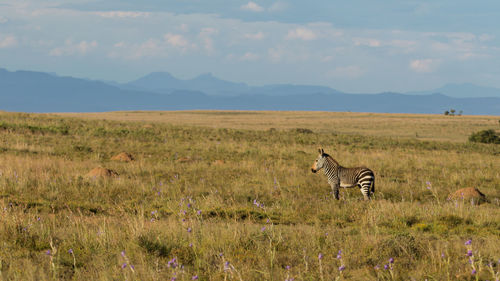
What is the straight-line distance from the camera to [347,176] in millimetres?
12391

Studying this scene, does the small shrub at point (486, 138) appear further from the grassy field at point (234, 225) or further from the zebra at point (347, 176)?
the zebra at point (347, 176)

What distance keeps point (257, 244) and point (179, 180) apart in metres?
8.35

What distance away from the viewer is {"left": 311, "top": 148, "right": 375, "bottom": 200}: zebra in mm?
12117

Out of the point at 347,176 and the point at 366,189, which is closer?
the point at 366,189

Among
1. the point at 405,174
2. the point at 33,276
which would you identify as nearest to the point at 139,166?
the point at 405,174

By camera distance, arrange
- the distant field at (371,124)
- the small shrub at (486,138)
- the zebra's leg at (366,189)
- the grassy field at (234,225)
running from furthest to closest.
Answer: the distant field at (371,124), the small shrub at (486,138), the zebra's leg at (366,189), the grassy field at (234,225)

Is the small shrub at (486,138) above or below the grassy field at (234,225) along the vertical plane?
above

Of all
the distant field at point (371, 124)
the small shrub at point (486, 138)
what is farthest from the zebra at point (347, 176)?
the distant field at point (371, 124)

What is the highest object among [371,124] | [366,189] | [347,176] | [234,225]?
[371,124]

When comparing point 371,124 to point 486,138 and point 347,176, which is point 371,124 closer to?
point 486,138

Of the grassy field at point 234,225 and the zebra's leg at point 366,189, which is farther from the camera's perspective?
the zebra's leg at point 366,189

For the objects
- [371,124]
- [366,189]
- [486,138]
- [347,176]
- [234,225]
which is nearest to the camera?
[234,225]

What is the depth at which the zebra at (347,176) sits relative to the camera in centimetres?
1212

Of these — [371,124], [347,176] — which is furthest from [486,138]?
[347,176]
